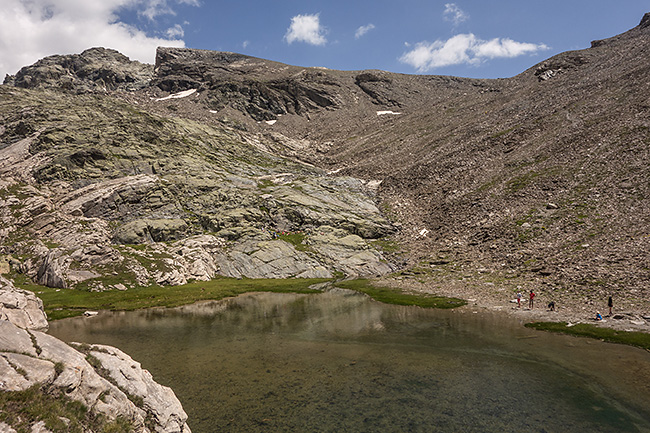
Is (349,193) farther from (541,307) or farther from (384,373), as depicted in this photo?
(384,373)

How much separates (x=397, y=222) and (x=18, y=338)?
3213 inches

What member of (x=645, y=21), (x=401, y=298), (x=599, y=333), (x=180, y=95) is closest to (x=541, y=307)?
(x=599, y=333)

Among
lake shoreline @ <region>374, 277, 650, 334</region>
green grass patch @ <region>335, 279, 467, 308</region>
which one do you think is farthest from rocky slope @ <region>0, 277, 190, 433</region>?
green grass patch @ <region>335, 279, 467, 308</region>

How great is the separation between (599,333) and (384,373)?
20.4 m

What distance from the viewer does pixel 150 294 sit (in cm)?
5038

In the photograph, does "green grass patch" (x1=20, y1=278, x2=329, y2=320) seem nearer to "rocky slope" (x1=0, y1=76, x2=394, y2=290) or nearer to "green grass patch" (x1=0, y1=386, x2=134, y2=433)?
"rocky slope" (x1=0, y1=76, x2=394, y2=290)

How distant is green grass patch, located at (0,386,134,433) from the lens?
9.00 meters

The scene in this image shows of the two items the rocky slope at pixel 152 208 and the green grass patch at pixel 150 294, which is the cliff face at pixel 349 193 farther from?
the green grass patch at pixel 150 294

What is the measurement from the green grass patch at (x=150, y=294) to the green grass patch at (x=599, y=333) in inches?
1304

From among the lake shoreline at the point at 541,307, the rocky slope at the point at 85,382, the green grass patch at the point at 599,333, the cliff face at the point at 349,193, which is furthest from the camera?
the cliff face at the point at 349,193

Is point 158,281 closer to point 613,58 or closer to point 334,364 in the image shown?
point 334,364

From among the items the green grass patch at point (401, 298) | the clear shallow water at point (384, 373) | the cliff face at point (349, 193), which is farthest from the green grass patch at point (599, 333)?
the green grass patch at point (401, 298)

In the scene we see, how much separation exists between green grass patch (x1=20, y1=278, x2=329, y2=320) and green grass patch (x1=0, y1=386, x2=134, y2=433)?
36642 mm

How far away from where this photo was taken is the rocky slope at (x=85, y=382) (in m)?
10.2
